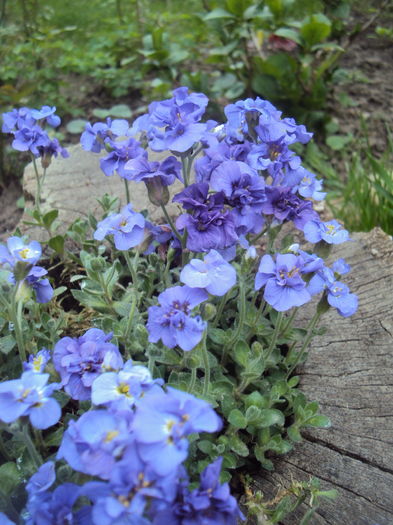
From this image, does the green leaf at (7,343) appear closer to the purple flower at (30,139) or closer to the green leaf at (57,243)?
the green leaf at (57,243)

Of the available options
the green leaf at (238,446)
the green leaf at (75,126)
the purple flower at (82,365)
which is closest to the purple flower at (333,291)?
the green leaf at (238,446)

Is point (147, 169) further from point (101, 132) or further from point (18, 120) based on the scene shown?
point (18, 120)

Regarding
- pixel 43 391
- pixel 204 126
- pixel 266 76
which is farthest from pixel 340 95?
pixel 43 391

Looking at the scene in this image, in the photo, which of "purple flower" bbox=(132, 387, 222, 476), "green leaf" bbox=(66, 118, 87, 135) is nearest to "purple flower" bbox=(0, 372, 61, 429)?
"purple flower" bbox=(132, 387, 222, 476)

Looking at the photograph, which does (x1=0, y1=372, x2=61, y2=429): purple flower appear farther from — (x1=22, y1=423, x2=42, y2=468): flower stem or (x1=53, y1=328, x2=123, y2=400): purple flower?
(x1=53, y1=328, x2=123, y2=400): purple flower

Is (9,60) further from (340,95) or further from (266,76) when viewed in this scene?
(340,95)

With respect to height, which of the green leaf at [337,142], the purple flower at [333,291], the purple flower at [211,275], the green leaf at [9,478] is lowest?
the green leaf at [337,142]
